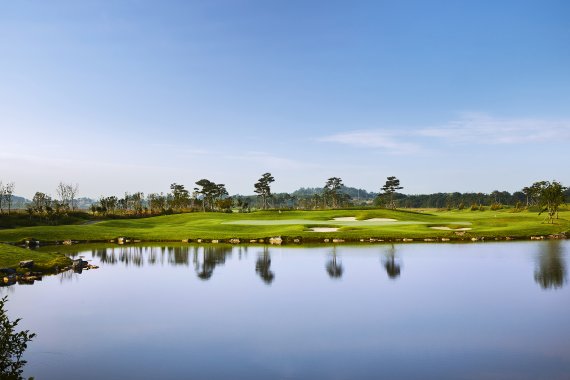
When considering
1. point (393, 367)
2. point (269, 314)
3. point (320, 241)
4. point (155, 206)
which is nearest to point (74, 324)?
point (269, 314)

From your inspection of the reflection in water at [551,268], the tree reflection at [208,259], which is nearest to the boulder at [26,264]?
the tree reflection at [208,259]

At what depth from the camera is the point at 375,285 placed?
3047 centimetres

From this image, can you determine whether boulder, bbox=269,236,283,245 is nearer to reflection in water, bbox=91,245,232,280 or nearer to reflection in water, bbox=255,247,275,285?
reflection in water, bbox=91,245,232,280

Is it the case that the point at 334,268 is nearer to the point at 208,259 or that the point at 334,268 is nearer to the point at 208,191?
the point at 208,259

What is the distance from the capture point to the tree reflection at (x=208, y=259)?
37.4 m

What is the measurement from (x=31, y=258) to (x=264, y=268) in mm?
22297

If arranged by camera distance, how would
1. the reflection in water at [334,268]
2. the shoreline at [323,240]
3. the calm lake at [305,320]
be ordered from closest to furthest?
the calm lake at [305,320] < the reflection in water at [334,268] < the shoreline at [323,240]

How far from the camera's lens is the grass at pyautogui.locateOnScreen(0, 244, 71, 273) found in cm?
3825

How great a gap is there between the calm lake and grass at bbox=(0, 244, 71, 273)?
4.12 m

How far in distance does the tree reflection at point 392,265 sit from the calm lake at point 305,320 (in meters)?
0.17

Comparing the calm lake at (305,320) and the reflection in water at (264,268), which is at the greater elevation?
the reflection in water at (264,268)

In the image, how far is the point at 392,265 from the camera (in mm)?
39250

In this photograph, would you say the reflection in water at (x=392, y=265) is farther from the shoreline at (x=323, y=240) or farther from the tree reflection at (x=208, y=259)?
the tree reflection at (x=208, y=259)

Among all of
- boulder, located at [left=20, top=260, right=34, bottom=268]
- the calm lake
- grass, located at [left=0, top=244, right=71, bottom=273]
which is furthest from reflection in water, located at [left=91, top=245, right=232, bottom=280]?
boulder, located at [left=20, top=260, right=34, bottom=268]
